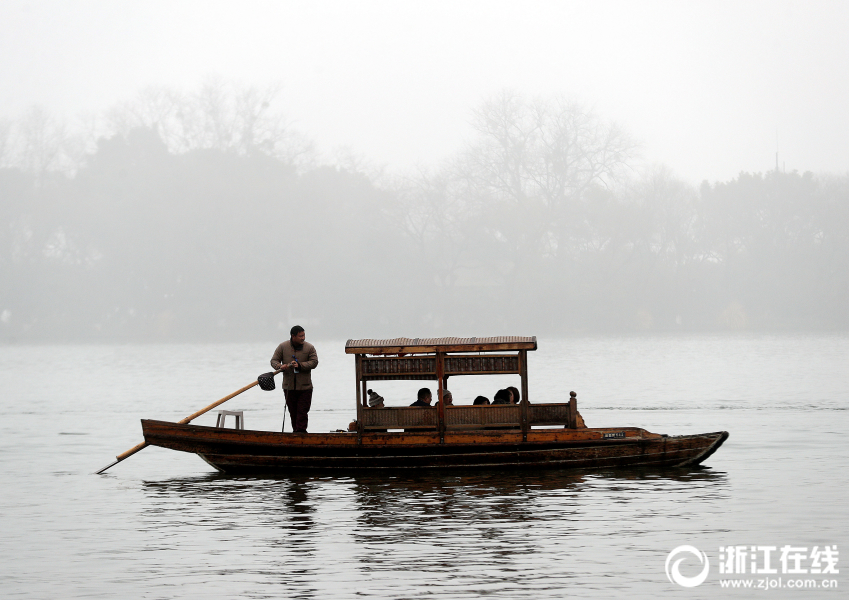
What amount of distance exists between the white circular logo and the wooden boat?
495 cm

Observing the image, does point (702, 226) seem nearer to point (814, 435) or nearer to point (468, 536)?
point (814, 435)

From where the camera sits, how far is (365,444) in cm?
1688

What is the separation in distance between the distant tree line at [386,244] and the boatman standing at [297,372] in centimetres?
6717

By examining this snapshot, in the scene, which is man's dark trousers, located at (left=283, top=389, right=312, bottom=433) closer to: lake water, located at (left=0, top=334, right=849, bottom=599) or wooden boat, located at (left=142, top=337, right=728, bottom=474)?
wooden boat, located at (left=142, top=337, right=728, bottom=474)

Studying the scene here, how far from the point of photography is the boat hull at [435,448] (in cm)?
1677

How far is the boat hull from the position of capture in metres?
16.8

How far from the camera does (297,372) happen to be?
56.4 ft

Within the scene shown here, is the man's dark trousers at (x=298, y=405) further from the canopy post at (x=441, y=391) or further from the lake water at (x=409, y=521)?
the canopy post at (x=441, y=391)

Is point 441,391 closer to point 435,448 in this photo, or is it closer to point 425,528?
point 435,448

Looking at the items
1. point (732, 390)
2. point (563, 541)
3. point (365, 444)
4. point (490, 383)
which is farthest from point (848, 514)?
point (490, 383)

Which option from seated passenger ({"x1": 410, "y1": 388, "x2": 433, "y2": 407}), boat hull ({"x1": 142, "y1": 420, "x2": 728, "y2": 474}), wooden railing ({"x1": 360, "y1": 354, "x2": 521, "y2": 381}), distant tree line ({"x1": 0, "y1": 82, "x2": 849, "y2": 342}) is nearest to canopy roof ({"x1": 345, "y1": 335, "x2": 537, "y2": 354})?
wooden railing ({"x1": 360, "y1": 354, "x2": 521, "y2": 381})

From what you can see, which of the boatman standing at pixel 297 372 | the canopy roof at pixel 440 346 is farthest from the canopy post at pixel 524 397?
the boatman standing at pixel 297 372

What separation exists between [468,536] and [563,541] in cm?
102

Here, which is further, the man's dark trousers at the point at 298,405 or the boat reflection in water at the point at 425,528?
the man's dark trousers at the point at 298,405
